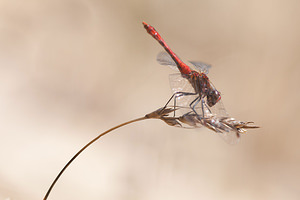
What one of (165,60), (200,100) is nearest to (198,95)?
(200,100)

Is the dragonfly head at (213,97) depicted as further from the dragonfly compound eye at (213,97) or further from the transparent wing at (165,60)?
the transparent wing at (165,60)

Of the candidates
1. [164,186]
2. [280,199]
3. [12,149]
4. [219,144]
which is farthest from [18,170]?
[280,199]

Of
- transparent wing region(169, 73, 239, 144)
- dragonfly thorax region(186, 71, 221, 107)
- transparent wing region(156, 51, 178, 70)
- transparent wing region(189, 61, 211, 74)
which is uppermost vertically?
transparent wing region(156, 51, 178, 70)

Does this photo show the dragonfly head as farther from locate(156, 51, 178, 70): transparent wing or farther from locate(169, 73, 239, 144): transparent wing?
locate(156, 51, 178, 70): transparent wing

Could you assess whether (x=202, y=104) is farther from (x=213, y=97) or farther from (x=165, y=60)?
(x=165, y=60)

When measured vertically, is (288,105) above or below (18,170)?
above

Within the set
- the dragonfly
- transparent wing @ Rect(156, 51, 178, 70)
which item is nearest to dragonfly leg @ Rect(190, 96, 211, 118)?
the dragonfly

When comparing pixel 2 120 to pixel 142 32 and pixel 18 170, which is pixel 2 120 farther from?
pixel 142 32

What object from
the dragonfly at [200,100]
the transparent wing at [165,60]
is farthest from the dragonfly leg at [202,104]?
the transparent wing at [165,60]

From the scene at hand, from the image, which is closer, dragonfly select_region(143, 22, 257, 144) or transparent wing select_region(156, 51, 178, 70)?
dragonfly select_region(143, 22, 257, 144)
